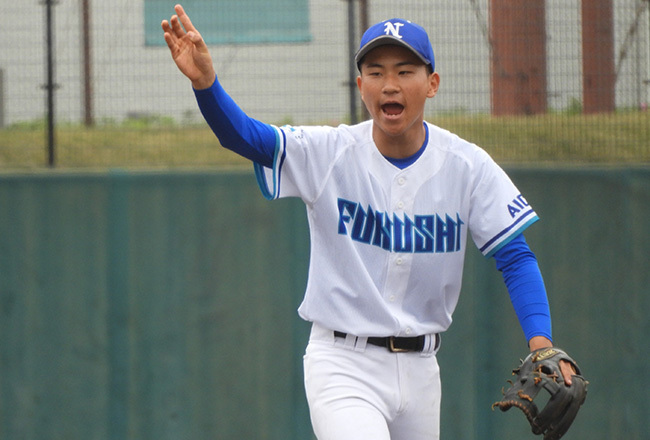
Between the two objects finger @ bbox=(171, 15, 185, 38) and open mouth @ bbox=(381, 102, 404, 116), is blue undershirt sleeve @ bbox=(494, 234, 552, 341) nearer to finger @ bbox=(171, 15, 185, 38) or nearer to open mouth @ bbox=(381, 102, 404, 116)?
open mouth @ bbox=(381, 102, 404, 116)

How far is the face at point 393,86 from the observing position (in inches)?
148

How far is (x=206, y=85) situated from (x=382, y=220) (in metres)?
0.94

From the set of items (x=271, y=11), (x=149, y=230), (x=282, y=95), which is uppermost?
(x=271, y=11)

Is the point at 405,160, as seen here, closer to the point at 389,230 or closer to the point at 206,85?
the point at 389,230

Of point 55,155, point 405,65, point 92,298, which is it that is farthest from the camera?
point 55,155

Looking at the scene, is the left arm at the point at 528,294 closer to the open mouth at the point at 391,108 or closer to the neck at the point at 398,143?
the neck at the point at 398,143

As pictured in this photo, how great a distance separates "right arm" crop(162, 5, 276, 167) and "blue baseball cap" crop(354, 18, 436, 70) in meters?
0.57

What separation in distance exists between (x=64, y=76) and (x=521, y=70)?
3.59 meters

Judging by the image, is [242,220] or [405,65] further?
[242,220]

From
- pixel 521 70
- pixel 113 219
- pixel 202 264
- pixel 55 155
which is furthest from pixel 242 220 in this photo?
pixel 521 70

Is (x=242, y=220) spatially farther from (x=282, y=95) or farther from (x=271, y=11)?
(x=271, y=11)

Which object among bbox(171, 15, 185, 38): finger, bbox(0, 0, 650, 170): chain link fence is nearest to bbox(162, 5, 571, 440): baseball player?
bbox(171, 15, 185, 38): finger

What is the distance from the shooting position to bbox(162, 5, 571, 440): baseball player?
3.78 m

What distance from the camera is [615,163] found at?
7.26m
